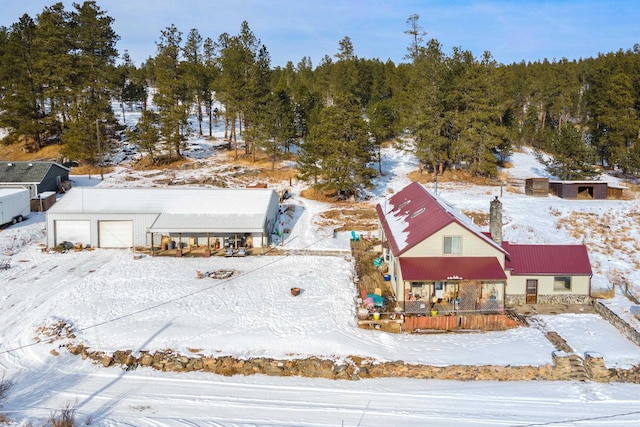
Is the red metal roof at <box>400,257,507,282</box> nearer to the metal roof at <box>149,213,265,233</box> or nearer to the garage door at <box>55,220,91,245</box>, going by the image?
the metal roof at <box>149,213,265,233</box>

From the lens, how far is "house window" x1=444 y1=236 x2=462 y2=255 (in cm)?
2303

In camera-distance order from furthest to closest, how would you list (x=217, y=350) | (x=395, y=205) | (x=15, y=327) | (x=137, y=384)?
(x=395, y=205), (x=15, y=327), (x=217, y=350), (x=137, y=384)

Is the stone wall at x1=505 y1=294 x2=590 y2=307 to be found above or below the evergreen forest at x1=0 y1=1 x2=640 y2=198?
below

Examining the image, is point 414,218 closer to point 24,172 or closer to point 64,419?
point 64,419

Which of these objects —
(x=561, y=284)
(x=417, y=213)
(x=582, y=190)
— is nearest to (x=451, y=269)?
(x=417, y=213)

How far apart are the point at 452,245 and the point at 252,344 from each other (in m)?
10.7

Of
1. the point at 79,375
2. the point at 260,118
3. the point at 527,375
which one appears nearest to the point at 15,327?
the point at 79,375

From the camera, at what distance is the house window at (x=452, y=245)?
2303 centimetres

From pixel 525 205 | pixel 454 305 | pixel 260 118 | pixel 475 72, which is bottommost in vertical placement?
Answer: pixel 454 305

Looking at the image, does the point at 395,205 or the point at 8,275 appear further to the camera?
the point at 395,205

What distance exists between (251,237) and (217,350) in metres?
13.1

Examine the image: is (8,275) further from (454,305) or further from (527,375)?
(527,375)

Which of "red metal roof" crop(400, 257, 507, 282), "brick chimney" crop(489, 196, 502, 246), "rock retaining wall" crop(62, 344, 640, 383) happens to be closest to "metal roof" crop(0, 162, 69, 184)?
"rock retaining wall" crop(62, 344, 640, 383)

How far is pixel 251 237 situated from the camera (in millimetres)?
31781
